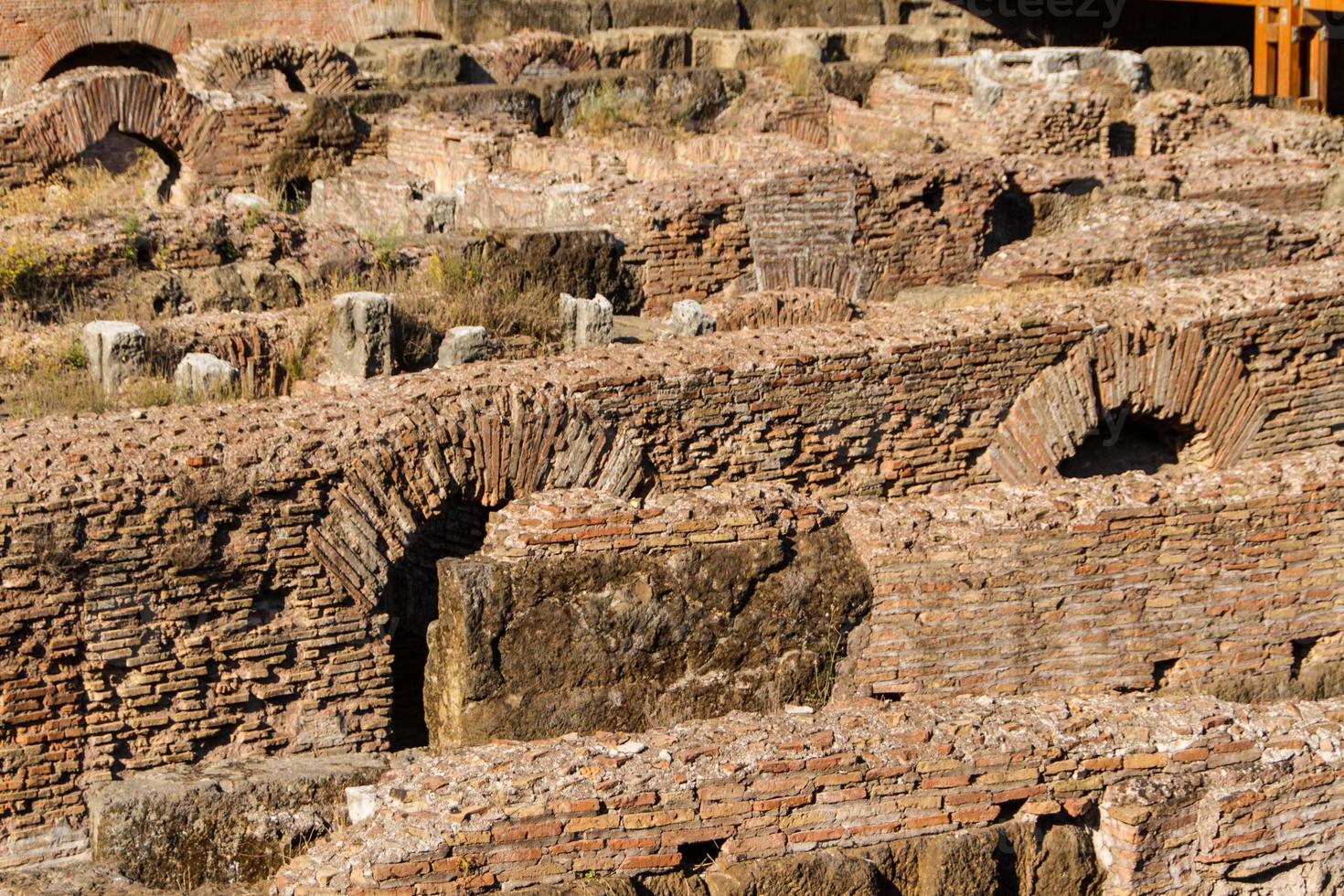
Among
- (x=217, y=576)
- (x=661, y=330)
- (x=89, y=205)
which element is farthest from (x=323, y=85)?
(x=217, y=576)

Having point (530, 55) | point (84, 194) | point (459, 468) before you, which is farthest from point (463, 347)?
point (530, 55)

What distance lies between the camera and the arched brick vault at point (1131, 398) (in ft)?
30.6

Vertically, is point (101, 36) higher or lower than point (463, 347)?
higher

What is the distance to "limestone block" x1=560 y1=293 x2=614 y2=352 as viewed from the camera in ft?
32.8

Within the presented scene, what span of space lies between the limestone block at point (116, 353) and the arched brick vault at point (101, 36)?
33.7 ft

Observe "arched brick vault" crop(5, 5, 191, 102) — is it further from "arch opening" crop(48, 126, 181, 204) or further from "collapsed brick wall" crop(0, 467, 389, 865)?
"collapsed brick wall" crop(0, 467, 389, 865)

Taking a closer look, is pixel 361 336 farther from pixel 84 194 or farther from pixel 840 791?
pixel 84 194

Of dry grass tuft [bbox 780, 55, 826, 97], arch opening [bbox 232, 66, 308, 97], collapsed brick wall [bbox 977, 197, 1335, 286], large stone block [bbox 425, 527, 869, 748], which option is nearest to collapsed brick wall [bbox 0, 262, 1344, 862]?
large stone block [bbox 425, 527, 869, 748]

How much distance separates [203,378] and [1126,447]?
465cm

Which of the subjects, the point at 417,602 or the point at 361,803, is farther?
the point at 417,602

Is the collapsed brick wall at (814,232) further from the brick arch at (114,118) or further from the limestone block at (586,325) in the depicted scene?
the brick arch at (114,118)

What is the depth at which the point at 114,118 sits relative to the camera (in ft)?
45.1

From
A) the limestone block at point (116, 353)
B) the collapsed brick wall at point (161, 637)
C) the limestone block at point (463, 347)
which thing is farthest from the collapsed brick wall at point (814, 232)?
the collapsed brick wall at point (161, 637)

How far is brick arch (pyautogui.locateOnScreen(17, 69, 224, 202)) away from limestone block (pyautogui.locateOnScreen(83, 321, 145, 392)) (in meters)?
4.86
